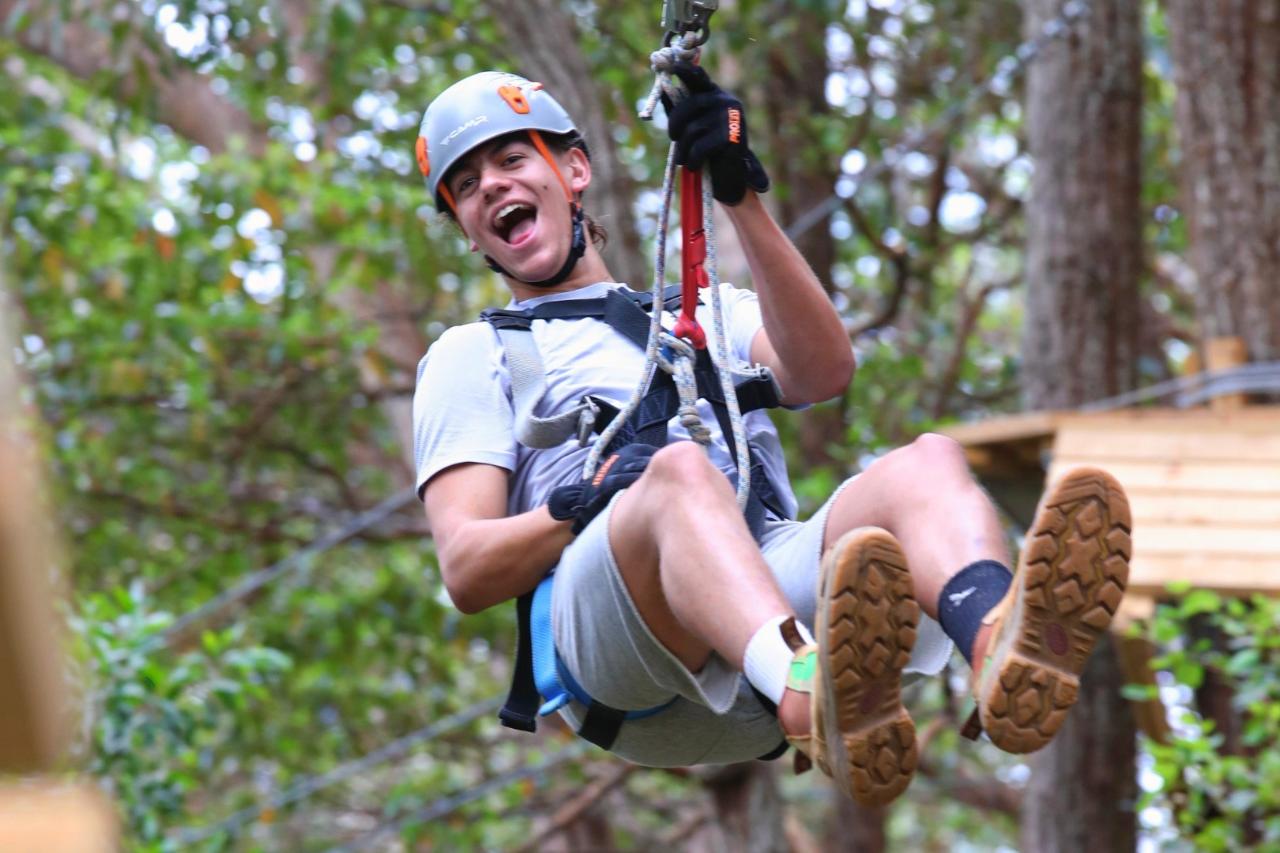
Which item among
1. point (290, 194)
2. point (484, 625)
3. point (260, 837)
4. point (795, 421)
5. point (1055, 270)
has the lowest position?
point (260, 837)

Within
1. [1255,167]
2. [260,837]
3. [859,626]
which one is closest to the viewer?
[859,626]

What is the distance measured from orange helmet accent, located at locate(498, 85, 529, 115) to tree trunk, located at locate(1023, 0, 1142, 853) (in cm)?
469

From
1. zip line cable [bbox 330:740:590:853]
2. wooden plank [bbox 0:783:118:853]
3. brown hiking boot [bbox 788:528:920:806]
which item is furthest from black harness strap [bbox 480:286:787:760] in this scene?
zip line cable [bbox 330:740:590:853]

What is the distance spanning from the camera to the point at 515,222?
319 centimetres

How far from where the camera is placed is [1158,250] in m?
10.3

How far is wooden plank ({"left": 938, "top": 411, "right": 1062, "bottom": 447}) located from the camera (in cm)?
593

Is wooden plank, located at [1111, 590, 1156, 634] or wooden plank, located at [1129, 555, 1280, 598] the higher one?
wooden plank, located at [1129, 555, 1280, 598]

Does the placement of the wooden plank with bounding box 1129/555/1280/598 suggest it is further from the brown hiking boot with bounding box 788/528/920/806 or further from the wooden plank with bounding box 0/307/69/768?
the wooden plank with bounding box 0/307/69/768

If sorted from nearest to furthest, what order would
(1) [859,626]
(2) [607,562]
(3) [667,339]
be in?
1. (1) [859,626]
2. (2) [607,562]
3. (3) [667,339]

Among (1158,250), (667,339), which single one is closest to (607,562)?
(667,339)

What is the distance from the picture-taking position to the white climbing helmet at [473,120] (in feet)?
10.3

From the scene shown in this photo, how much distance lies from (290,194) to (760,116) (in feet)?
7.02

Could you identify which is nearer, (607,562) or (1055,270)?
(607,562)

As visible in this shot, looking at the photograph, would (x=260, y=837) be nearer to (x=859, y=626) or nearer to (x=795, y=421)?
(x=795, y=421)
